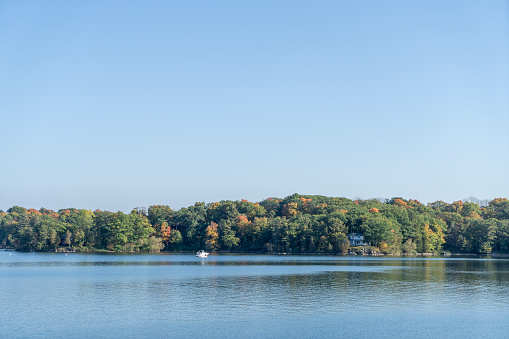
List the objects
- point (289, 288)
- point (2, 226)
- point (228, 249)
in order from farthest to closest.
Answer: point (2, 226)
point (228, 249)
point (289, 288)

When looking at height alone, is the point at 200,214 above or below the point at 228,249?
above

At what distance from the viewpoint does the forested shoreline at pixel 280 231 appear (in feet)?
415

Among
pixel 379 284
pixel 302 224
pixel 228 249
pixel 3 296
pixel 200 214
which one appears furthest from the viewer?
pixel 200 214

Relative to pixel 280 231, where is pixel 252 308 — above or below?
below

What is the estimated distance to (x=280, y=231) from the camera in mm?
137375

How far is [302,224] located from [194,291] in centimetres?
9047

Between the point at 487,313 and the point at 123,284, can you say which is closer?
the point at 487,313

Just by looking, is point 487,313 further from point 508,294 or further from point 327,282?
point 327,282

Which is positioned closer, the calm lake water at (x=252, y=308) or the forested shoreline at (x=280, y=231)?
the calm lake water at (x=252, y=308)

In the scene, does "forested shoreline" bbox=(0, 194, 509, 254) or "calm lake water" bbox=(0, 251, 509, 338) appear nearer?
"calm lake water" bbox=(0, 251, 509, 338)

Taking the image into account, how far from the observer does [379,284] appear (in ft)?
168

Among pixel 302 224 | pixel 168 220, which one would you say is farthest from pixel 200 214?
pixel 302 224

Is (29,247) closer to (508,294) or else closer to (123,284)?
(123,284)

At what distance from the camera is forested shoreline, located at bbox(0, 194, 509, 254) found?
12644 centimetres
